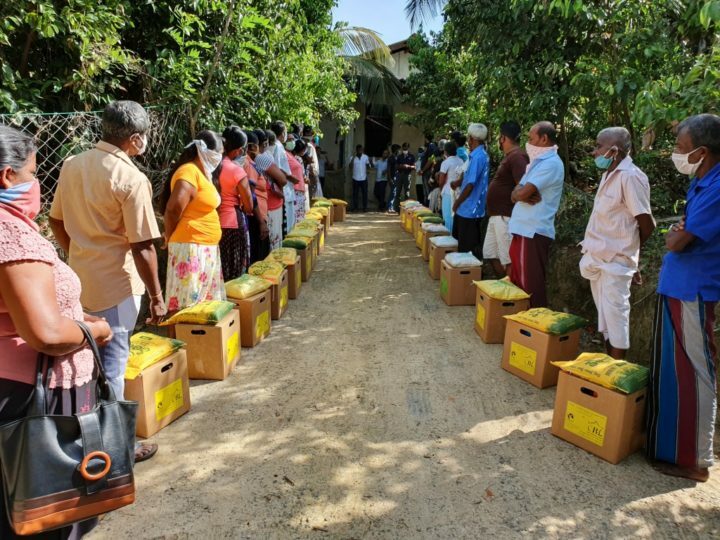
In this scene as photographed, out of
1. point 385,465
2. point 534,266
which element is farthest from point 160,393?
point 534,266

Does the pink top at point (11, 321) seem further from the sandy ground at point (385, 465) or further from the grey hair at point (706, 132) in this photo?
the grey hair at point (706, 132)

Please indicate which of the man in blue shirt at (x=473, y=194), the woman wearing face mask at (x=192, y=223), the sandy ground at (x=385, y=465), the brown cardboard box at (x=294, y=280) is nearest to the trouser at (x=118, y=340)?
the sandy ground at (x=385, y=465)

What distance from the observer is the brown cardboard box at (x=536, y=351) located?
3.67m

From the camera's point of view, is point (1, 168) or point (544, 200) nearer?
point (1, 168)

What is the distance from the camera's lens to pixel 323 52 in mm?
10539

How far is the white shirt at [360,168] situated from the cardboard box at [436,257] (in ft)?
23.5

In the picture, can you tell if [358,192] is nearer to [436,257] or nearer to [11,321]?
[436,257]

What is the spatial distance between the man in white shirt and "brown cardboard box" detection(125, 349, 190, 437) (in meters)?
10.9

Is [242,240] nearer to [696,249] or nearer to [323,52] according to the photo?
[696,249]

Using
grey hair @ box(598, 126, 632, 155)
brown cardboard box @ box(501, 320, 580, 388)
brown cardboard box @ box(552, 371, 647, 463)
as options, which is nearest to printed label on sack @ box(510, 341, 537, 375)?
brown cardboard box @ box(501, 320, 580, 388)

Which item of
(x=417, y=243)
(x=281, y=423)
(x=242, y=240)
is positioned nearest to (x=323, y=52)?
(x=417, y=243)

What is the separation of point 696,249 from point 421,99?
34.6ft

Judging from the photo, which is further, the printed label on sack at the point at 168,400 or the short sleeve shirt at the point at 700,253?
the printed label on sack at the point at 168,400

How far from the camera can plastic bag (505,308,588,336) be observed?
11.8ft
